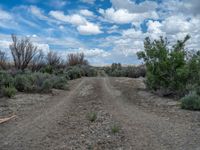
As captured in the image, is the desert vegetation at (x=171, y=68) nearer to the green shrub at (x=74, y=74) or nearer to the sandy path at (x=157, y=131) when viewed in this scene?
the sandy path at (x=157, y=131)

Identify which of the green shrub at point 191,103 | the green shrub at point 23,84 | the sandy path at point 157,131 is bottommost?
the sandy path at point 157,131

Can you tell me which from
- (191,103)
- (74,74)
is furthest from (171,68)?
(74,74)

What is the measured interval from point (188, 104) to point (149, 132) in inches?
189

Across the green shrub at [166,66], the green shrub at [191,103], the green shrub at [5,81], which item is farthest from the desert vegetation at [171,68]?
the green shrub at [5,81]

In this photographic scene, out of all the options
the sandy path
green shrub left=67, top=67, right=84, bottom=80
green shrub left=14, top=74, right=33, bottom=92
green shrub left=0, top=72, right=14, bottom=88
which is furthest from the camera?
green shrub left=67, top=67, right=84, bottom=80

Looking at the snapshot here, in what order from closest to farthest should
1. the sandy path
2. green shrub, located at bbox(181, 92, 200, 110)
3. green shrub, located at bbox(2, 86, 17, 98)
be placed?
the sandy path < green shrub, located at bbox(181, 92, 200, 110) < green shrub, located at bbox(2, 86, 17, 98)

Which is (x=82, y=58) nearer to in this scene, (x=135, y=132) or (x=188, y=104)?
(x=188, y=104)

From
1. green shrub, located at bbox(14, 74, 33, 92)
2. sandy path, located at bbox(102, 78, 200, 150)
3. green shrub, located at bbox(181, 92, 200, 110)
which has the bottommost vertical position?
sandy path, located at bbox(102, 78, 200, 150)

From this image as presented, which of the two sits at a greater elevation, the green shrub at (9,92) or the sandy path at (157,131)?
the green shrub at (9,92)

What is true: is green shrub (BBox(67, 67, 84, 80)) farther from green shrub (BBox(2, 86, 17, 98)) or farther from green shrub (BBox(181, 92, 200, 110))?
green shrub (BBox(181, 92, 200, 110))

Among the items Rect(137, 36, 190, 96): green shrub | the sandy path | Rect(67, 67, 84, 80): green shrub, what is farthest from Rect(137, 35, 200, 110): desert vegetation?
Rect(67, 67, 84, 80): green shrub

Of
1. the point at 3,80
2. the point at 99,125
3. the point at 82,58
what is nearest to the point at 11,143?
the point at 99,125

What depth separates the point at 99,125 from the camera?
370 inches

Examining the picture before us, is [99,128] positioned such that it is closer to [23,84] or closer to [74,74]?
[23,84]
